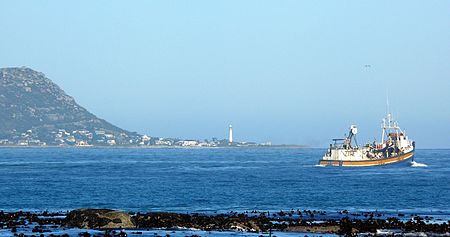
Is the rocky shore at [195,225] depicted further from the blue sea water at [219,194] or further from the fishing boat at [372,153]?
the fishing boat at [372,153]

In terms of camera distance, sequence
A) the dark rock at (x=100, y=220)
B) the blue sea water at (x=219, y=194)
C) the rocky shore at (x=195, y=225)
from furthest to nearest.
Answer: the blue sea water at (x=219, y=194) → the dark rock at (x=100, y=220) → the rocky shore at (x=195, y=225)

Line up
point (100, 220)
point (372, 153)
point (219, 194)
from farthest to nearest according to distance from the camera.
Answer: point (372, 153)
point (219, 194)
point (100, 220)

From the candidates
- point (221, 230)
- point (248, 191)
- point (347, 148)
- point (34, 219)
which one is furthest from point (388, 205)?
point (347, 148)

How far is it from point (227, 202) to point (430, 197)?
22298mm

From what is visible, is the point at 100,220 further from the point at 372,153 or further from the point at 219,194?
the point at 372,153

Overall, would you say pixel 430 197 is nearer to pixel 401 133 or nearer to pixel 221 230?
pixel 221 230

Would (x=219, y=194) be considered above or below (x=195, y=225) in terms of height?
above

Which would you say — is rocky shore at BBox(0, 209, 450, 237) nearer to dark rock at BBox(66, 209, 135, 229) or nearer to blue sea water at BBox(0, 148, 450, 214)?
dark rock at BBox(66, 209, 135, 229)

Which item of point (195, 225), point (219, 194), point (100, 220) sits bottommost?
point (195, 225)

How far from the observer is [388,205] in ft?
269

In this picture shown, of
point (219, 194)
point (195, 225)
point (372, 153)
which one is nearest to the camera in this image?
point (195, 225)

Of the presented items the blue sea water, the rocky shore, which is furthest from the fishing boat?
the rocky shore

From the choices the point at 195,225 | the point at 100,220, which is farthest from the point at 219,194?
the point at 100,220

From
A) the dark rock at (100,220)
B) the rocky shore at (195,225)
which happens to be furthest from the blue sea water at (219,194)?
the dark rock at (100,220)
